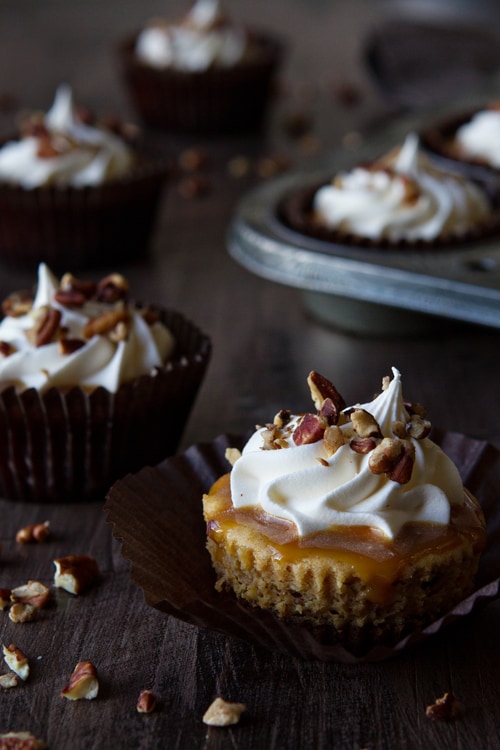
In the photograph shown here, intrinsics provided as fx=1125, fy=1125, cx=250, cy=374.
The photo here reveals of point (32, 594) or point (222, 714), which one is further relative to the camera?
point (32, 594)

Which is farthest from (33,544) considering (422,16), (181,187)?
(422,16)

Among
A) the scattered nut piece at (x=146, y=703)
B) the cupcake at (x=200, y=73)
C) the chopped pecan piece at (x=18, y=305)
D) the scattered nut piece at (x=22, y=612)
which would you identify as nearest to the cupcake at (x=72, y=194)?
the chopped pecan piece at (x=18, y=305)

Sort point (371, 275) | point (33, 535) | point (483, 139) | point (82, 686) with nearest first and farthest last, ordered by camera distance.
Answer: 1. point (82, 686)
2. point (33, 535)
3. point (371, 275)
4. point (483, 139)

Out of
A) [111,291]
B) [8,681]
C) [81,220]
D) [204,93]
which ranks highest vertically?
[111,291]

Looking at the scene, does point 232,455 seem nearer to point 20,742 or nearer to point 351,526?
point 351,526

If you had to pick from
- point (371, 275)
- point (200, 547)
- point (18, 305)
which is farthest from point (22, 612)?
point (371, 275)

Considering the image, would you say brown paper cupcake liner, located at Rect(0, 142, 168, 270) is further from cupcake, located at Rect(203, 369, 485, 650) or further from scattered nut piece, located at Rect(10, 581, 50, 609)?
cupcake, located at Rect(203, 369, 485, 650)

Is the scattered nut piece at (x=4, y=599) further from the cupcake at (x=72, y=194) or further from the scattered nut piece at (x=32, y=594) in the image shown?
the cupcake at (x=72, y=194)
